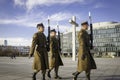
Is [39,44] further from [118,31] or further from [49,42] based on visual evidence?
[118,31]

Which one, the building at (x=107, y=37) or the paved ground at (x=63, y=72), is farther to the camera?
the building at (x=107, y=37)

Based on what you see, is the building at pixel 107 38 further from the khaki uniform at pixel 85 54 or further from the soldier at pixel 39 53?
the soldier at pixel 39 53

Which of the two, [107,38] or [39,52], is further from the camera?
[107,38]

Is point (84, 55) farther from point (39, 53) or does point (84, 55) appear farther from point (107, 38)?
point (107, 38)

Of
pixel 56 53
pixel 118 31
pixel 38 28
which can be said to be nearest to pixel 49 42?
pixel 56 53

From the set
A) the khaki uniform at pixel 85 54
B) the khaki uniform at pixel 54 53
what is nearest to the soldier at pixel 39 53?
the khaki uniform at pixel 85 54

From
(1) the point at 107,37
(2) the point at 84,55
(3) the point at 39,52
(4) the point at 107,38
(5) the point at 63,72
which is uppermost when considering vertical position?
(1) the point at 107,37

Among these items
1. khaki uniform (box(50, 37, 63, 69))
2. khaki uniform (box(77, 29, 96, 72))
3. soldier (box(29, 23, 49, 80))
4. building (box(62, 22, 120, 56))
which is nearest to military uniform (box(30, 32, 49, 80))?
soldier (box(29, 23, 49, 80))

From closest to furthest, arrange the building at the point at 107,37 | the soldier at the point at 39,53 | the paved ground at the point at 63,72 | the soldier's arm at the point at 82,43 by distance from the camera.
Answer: the soldier's arm at the point at 82,43 → the soldier at the point at 39,53 → the paved ground at the point at 63,72 → the building at the point at 107,37

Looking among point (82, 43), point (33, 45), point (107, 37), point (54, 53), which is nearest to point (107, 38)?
point (107, 37)

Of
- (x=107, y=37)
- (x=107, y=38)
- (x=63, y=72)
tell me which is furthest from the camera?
(x=107, y=38)

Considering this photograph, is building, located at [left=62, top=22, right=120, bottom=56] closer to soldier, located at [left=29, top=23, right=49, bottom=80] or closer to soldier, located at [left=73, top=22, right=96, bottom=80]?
soldier, located at [left=73, top=22, right=96, bottom=80]

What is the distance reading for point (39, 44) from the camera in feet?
35.4

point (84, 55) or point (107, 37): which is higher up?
point (107, 37)
